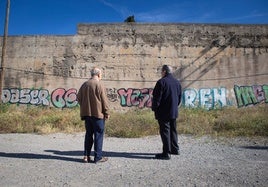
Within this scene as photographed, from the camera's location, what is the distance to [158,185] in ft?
11.2

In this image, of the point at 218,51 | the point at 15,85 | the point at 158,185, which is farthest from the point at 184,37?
the point at 158,185

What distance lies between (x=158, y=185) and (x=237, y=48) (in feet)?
44.4

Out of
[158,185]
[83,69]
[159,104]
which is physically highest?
[83,69]

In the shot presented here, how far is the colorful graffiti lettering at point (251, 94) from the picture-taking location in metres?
14.9

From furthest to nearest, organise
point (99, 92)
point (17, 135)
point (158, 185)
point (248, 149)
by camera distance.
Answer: point (17, 135) < point (248, 149) < point (99, 92) < point (158, 185)

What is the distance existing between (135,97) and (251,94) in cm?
640

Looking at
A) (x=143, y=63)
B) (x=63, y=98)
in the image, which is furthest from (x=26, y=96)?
(x=143, y=63)

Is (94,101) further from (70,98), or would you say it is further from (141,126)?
(70,98)

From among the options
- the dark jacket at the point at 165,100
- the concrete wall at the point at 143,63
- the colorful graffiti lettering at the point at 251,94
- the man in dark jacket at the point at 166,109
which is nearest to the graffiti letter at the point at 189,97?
the concrete wall at the point at 143,63

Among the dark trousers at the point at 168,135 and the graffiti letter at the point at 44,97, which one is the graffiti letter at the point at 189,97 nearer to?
the graffiti letter at the point at 44,97

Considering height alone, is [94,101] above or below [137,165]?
above

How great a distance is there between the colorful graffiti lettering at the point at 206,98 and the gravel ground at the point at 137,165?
26.5ft

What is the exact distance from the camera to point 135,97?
49.9 ft

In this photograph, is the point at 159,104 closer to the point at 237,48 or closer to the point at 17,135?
the point at 17,135
